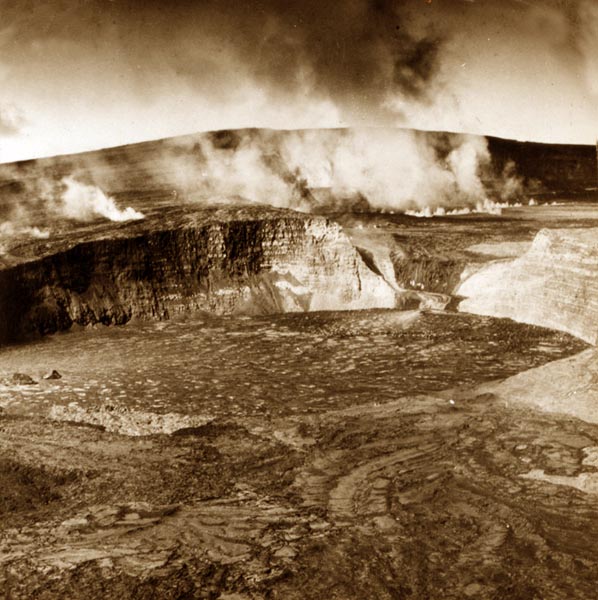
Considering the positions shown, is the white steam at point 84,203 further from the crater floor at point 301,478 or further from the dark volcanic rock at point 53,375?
the crater floor at point 301,478

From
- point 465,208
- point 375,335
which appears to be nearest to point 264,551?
point 375,335

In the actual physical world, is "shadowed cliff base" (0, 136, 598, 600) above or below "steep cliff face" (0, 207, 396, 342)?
below

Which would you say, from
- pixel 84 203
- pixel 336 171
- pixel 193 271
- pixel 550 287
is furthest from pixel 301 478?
pixel 336 171

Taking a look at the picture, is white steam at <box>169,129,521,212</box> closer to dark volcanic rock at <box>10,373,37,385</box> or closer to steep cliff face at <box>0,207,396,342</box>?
steep cliff face at <box>0,207,396,342</box>

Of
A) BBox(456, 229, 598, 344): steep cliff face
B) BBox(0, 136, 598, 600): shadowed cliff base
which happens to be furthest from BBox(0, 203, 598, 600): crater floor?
BBox(456, 229, 598, 344): steep cliff face

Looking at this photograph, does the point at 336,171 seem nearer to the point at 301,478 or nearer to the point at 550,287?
the point at 550,287

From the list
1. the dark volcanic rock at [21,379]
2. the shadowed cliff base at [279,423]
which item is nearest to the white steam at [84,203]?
the shadowed cliff base at [279,423]
